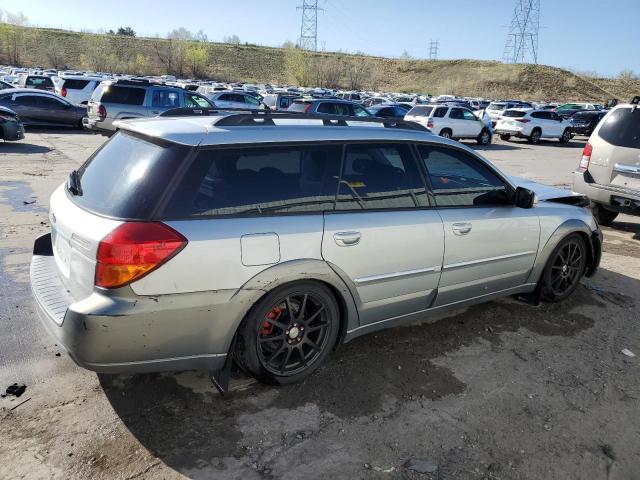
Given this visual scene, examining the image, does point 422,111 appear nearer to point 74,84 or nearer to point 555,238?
point 74,84

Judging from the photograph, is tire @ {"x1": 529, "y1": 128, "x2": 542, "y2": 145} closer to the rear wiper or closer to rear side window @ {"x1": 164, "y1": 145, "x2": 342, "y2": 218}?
rear side window @ {"x1": 164, "y1": 145, "x2": 342, "y2": 218}

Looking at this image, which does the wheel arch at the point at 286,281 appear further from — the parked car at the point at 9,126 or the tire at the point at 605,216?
the parked car at the point at 9,126

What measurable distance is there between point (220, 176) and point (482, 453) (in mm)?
2109

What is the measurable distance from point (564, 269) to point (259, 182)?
3285 mm

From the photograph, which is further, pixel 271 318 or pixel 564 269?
pixel 564 269

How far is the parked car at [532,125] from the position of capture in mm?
25094

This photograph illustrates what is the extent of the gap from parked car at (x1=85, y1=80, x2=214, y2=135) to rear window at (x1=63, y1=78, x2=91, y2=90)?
6.68 metres

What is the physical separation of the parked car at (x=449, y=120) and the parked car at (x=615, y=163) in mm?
14028

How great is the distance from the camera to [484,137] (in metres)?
23.2

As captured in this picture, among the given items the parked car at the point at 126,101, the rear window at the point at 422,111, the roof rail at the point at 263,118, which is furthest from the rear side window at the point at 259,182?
the rear window at the point at 422,111

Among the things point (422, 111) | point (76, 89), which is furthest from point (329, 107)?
point (76, 89)

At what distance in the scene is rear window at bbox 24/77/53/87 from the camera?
2565 cm

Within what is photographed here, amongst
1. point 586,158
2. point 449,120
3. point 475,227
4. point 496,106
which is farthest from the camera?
point 496,106

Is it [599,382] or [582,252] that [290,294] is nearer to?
[599,382]
